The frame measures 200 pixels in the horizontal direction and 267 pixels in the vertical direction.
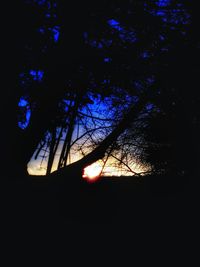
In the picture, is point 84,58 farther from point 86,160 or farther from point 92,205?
point 92,205

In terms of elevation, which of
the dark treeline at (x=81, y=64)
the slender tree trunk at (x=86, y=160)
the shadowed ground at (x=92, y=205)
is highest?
the dark treeline at (x=81, y=64)

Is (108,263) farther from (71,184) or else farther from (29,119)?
(29,119)

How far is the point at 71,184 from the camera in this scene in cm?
594

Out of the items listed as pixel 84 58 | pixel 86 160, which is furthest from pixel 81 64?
pixel 86 160

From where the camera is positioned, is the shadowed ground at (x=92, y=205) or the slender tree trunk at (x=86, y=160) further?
the slender tree trunk at (x=86, y=160)

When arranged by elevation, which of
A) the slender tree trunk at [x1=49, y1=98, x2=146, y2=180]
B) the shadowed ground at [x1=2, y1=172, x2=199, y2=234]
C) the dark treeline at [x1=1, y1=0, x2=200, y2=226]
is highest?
the dark treeline at [x1=1, y1=0, x2=200, y2=226]

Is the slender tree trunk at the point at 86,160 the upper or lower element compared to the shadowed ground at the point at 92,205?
upper

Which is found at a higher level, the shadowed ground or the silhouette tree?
the silhouette tree

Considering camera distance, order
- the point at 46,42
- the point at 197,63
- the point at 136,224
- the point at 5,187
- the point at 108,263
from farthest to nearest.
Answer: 1. the point at 197,63
2. the point at 136,224
3. the point at 46,42
4. the point at 5,187
5. the point at 108,263

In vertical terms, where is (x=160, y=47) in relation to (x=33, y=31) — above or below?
above

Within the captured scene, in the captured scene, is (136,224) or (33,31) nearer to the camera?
(33,31)

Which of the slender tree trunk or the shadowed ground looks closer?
the shadowed ground

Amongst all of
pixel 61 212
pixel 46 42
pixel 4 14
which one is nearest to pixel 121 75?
pixel 46 42

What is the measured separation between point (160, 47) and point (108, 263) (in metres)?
4.33
